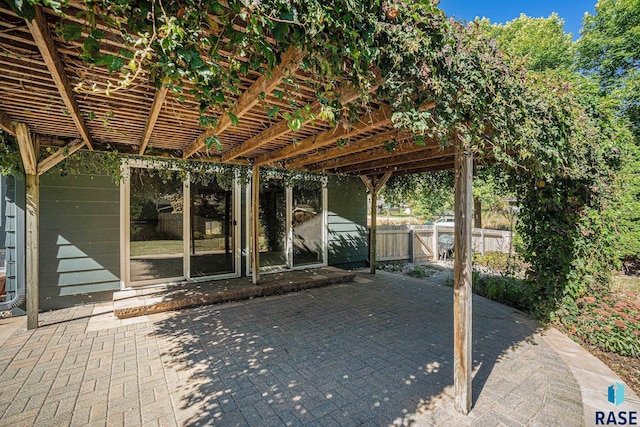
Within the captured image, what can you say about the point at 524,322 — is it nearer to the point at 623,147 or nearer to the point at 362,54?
the point at 623,147

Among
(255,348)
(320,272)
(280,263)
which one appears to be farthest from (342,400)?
(280,263)

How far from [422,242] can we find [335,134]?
20.8 feet

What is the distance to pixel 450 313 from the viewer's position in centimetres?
397

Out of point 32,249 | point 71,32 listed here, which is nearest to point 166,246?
point 32,249

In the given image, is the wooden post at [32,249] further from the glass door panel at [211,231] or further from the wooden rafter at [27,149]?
the glass door panel at [211,231]

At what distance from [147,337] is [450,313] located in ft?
12.4

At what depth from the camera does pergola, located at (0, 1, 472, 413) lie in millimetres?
1674

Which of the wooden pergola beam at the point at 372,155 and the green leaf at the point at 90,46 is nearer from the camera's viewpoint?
the green leaf at the point at 90,46

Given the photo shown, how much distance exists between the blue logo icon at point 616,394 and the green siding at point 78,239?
5770 millimetres

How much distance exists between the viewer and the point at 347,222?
6926 mm

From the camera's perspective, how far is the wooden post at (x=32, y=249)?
131 inches

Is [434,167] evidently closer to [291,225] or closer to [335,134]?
[335,134]

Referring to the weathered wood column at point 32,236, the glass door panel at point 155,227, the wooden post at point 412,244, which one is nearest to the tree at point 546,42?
the wooden post at point 412,244

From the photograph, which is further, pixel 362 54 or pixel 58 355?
pixel 58 355
